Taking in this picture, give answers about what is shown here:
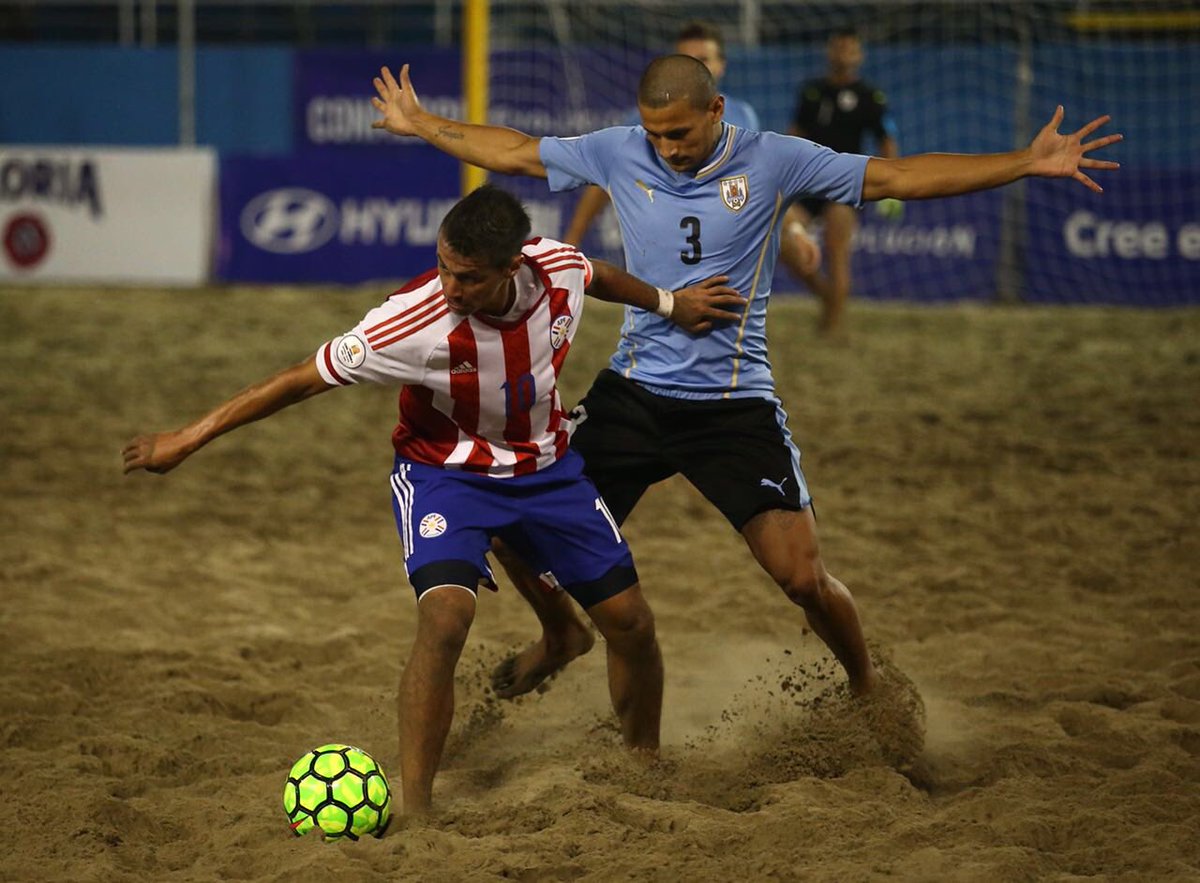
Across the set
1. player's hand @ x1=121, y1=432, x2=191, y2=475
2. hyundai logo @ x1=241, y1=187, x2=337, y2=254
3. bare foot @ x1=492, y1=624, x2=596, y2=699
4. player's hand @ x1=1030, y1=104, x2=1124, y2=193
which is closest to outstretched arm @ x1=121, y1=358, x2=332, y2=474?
player's hand @ x1=121, y1=432, x2=191, y2=475

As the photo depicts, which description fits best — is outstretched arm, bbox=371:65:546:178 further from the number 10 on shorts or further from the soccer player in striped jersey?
the number 10 on shorts

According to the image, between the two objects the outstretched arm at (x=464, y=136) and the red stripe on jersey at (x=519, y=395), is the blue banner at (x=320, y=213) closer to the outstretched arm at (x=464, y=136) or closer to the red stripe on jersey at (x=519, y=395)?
the outstretched arm at (x=464, y=136)

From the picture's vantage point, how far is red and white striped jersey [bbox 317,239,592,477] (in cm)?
436

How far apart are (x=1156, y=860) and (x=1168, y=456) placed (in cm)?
551

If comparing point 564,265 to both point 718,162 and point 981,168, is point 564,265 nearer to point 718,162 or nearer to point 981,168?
point 718,162

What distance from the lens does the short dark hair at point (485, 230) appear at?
4.20m

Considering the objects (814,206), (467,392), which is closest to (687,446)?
(467,392)

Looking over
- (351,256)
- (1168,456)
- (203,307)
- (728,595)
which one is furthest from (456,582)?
(351,256)

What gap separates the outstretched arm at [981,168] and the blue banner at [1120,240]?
35.4ft

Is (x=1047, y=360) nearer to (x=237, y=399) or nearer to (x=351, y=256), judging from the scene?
(x=351, y=256)

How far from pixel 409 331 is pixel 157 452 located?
2.54ft

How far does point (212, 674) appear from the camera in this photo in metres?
5.88

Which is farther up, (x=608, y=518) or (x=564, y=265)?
(x=564, y=265)

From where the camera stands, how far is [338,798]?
4242mm
